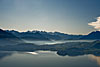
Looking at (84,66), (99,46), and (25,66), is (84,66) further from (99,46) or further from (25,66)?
(99,46)

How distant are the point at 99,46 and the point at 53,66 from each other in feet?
468

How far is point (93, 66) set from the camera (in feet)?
243

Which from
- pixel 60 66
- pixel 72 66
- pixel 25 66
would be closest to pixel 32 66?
pixel 25 66

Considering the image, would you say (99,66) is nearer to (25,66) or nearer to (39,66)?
(39,66)

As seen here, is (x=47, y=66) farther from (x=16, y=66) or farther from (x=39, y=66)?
(x=16, y=66)

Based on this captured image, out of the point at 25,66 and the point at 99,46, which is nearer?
the point at 25,66

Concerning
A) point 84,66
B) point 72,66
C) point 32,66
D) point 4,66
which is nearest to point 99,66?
point 84,66

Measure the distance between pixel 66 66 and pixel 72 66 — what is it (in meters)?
3.33

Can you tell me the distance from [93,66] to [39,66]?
98.2 feet

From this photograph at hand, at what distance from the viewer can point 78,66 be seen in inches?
2896

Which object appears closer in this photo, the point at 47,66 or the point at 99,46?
the point at 47,66

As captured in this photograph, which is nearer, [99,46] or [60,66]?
[60,66]

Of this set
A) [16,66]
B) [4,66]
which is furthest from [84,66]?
[4,66]

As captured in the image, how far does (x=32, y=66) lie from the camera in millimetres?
73500
